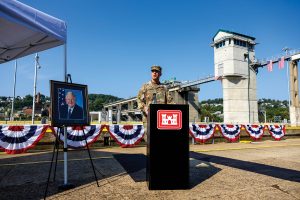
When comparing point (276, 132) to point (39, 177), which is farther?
point (276, 132)

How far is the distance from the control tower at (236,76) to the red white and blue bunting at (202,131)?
50.1 metres

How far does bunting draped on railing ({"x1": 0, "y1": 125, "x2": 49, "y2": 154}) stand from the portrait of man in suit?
576 centimetres

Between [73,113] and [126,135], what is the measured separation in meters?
6.86

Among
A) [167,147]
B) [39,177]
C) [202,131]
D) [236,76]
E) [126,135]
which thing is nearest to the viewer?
[167,147]

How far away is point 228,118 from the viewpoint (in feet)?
203

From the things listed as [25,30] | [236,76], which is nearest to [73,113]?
[25,30]

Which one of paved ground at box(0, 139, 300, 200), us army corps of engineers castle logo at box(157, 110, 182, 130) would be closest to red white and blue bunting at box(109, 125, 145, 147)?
paved ground at box(0, 139, 300, 200)

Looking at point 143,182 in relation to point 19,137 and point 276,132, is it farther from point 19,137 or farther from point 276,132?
point 276,132

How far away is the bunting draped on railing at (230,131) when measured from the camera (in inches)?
554

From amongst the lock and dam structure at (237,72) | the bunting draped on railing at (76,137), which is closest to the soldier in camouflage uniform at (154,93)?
the bunting draped on railing at (76,137)

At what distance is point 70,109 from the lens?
456cm

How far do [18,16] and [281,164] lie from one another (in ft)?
22.4

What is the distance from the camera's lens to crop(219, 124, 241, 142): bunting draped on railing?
14080mm

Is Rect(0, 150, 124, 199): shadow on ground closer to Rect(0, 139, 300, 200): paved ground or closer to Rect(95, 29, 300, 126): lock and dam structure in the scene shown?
Rect(0, 139, 300, 200): paved ground
